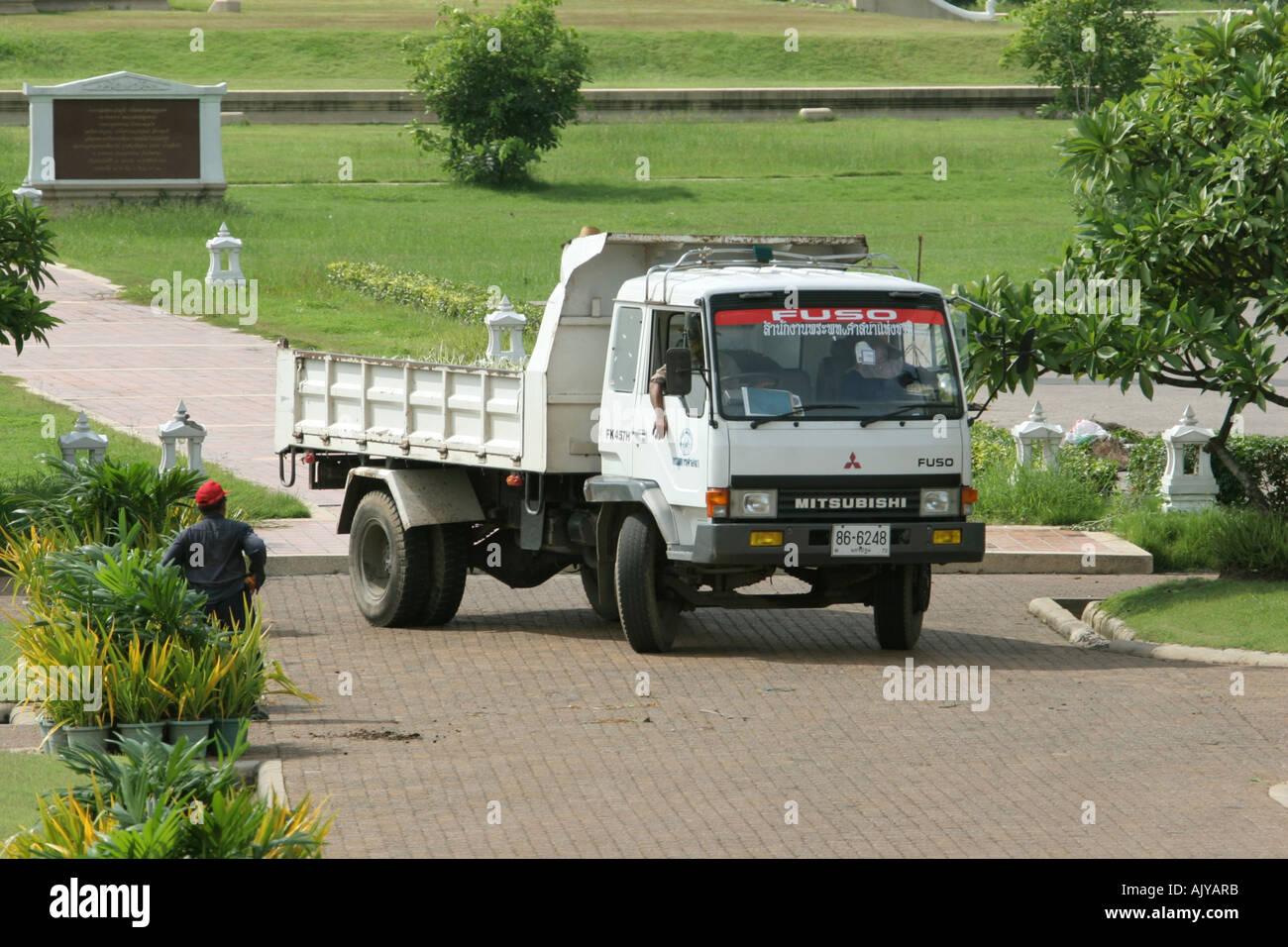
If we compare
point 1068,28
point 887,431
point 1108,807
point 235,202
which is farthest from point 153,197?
point 1108,807

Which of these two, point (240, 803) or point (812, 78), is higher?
point (812, 78)

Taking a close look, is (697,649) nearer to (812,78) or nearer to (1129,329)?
(1129,329)

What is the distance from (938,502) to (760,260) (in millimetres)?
2275

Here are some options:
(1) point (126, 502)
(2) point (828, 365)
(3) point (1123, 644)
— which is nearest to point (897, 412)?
(2) point (828, 365)

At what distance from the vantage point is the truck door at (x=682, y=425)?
12.9 meters

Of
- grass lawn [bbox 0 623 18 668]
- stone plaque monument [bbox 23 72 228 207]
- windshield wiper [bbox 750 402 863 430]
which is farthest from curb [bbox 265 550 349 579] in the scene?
stone plaque monument [bbox 23 72 228 207]

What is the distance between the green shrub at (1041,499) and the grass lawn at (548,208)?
29.3ft

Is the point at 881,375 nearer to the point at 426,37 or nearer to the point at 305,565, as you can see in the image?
the point at 305,565

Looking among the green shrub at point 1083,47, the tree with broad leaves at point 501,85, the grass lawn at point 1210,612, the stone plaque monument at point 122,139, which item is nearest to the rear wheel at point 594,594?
the grass lawn at point 1210,612

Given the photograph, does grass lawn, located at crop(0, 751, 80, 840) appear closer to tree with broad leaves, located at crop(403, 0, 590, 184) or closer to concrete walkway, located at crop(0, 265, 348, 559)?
concrete walkway, located at crop(0, 265, 348, 559)

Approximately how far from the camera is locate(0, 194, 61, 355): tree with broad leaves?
1744cm

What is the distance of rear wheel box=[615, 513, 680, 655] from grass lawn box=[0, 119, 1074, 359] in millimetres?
12604

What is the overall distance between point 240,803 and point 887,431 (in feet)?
22.3

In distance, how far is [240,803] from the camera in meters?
7.07
